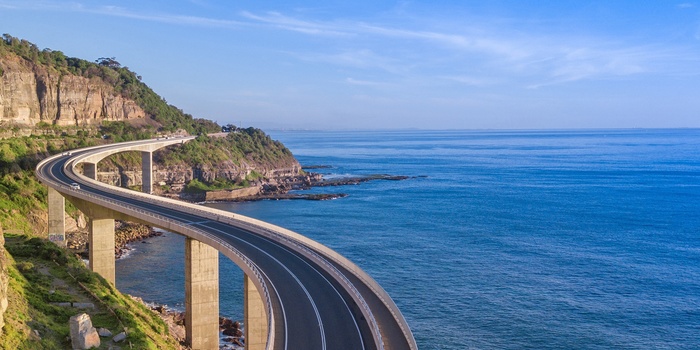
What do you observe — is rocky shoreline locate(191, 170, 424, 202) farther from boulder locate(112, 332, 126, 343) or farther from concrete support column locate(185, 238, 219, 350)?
boulder locate(112, 332, 126, 343)

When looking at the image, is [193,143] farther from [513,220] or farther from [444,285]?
[444,285]

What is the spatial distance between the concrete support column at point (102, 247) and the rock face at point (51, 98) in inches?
2054

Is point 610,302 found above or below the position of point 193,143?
below

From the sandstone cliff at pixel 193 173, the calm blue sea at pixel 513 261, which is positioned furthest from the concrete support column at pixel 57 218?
the sandstone cliff at pixel 193 173

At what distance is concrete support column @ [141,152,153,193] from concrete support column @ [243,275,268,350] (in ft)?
229

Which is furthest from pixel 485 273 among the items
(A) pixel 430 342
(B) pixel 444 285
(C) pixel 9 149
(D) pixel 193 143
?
(D) pixel 193 143

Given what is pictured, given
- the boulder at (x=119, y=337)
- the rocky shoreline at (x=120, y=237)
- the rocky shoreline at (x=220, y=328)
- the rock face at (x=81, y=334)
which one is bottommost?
the rocky shoreline at (x=220, y=328)

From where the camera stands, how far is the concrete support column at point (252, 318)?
1331 inches

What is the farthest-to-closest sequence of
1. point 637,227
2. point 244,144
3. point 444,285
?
point 244,144, point 637,227, point 444,285

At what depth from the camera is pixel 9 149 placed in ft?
253

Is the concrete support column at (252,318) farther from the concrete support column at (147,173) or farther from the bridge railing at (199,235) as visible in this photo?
the concrete support column at (147,173)

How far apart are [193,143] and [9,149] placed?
142 feet

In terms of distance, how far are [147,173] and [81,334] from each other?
77.6m

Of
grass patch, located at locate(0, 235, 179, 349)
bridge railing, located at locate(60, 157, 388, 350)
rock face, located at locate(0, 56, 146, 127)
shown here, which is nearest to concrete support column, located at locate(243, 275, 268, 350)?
bridge railing, located at locate(60, 157, 388, 350)
